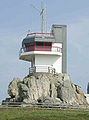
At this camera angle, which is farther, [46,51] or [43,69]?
[46,51]

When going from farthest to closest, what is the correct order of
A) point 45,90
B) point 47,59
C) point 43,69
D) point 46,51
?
point 47,59 < point 46,51 < point 43,69 < point 45,90

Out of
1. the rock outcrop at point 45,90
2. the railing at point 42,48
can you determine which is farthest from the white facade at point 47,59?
the rock outcrop at point 45,90

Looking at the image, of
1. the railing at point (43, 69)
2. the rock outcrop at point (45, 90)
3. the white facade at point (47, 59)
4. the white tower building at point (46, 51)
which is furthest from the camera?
the white tower building at point (46, 51)

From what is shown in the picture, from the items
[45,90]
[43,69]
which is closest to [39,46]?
[43,69]

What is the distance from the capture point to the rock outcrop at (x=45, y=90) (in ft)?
145

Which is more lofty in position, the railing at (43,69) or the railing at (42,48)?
the railing at (42,48)

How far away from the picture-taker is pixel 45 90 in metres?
45.9

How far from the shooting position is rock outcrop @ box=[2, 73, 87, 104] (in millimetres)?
44281

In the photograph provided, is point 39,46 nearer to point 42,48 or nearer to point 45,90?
point 42,48

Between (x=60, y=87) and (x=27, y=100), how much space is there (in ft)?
19.4

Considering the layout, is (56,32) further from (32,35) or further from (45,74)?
(45,74)

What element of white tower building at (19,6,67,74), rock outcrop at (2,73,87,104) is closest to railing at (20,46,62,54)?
white tower building at (19,6,67,74)

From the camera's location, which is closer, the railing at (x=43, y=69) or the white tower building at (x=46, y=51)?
the railing at (x=43, y=69)

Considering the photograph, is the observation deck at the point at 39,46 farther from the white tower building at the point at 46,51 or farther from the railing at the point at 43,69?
the railing at the point at 43,69
